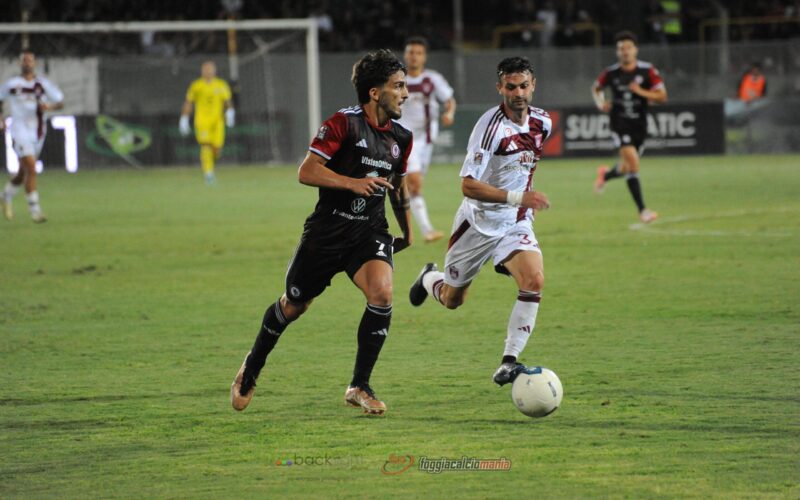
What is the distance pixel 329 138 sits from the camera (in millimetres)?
6602

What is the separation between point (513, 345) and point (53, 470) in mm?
2691

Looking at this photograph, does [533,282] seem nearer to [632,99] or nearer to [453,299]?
[453,299]

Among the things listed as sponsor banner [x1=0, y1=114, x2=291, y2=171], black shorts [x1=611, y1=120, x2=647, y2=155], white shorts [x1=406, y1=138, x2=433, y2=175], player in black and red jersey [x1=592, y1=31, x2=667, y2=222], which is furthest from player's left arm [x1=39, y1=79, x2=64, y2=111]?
sponsor banner [x1=0, y1=114, x2=291, y2=171]

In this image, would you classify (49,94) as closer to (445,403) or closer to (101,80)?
(101,80)

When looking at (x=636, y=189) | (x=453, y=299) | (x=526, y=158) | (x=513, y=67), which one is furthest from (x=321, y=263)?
(x=636, y=189)

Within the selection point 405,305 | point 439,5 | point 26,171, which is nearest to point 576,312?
point 405,305

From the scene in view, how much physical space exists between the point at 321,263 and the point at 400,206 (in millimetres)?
655

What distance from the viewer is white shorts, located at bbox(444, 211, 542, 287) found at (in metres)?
7.48

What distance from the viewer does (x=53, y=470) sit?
5.56 m

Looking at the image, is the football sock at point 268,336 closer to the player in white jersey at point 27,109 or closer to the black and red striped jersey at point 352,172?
the black and red striped jersey at point 352,172

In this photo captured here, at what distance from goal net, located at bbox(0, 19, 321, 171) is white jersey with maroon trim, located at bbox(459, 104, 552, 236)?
21.9 meters

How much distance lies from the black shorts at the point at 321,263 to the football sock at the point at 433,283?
186cm

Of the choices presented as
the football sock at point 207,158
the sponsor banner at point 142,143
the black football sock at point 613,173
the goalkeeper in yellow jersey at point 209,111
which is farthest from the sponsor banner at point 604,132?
the black football sock at point 613,173

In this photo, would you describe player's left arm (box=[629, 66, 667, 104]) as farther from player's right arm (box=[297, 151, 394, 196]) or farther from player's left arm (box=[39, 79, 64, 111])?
player's right arm (box=[297, 151, 394, 196])
